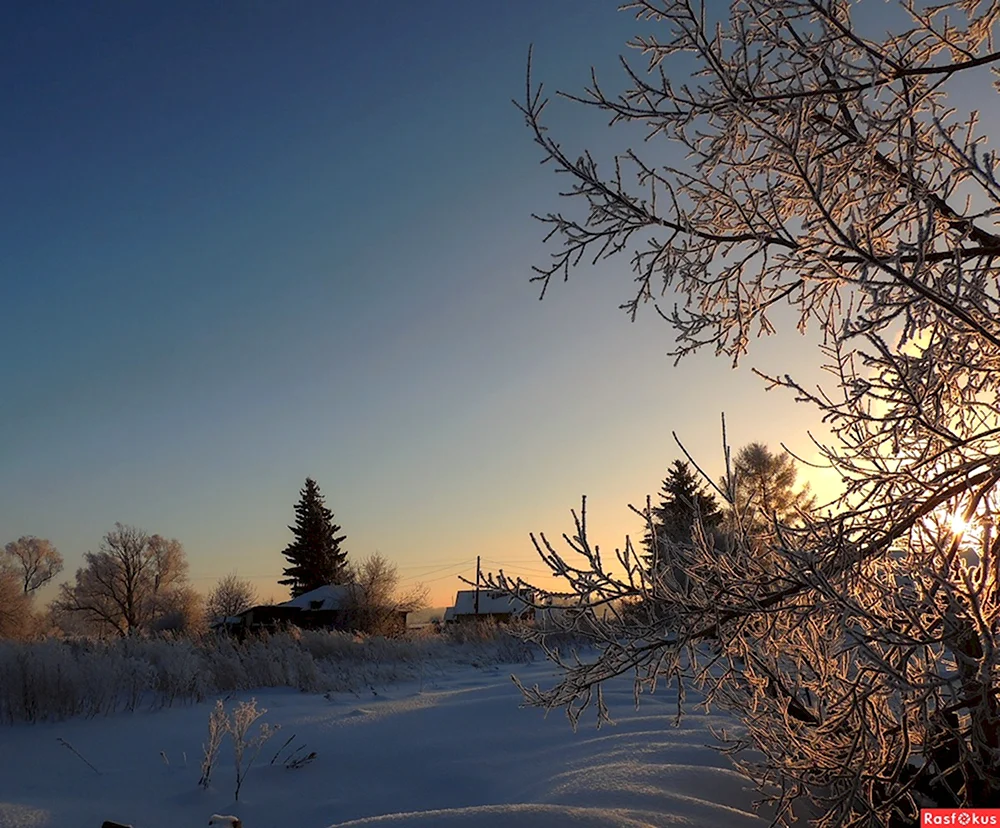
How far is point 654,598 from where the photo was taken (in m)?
2.38

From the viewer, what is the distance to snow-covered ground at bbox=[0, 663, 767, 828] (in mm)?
3604

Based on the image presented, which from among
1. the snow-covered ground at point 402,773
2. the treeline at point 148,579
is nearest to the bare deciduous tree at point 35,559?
the treeline at point 148,579

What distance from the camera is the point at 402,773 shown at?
5.50m

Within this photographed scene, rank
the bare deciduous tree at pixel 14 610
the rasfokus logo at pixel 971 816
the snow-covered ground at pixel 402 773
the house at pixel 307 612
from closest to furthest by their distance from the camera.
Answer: the rasfokus logo at pixel 971 816, the snow-covered ground at pixel 402 773, the bare deciduous tree at pixel 14 610, the house at pixel 307 612

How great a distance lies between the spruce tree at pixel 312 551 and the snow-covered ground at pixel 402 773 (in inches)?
1843

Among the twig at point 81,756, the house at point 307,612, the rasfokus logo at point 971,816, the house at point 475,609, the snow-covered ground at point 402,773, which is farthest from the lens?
the house at point 475,609

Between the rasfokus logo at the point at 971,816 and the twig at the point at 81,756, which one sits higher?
the rasfokus logo at the point at 971,816

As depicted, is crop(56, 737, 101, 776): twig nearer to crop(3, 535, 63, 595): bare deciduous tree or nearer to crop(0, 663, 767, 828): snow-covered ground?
crop(0, 663, 767, 828): snow-covered ground

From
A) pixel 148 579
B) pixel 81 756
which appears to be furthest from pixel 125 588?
pixel 81 756

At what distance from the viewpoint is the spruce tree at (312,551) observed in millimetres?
52750

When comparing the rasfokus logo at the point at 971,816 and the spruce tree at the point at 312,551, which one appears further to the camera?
the spruce tree at the point at 312,551

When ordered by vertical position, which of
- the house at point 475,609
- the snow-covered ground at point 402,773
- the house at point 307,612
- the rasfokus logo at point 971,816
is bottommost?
the house at point 475,609

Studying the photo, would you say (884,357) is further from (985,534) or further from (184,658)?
(184,658)

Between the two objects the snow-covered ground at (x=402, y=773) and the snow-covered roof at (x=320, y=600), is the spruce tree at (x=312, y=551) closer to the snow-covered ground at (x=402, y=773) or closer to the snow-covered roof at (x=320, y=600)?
the snow-covered roof at (x=320, y=600)
